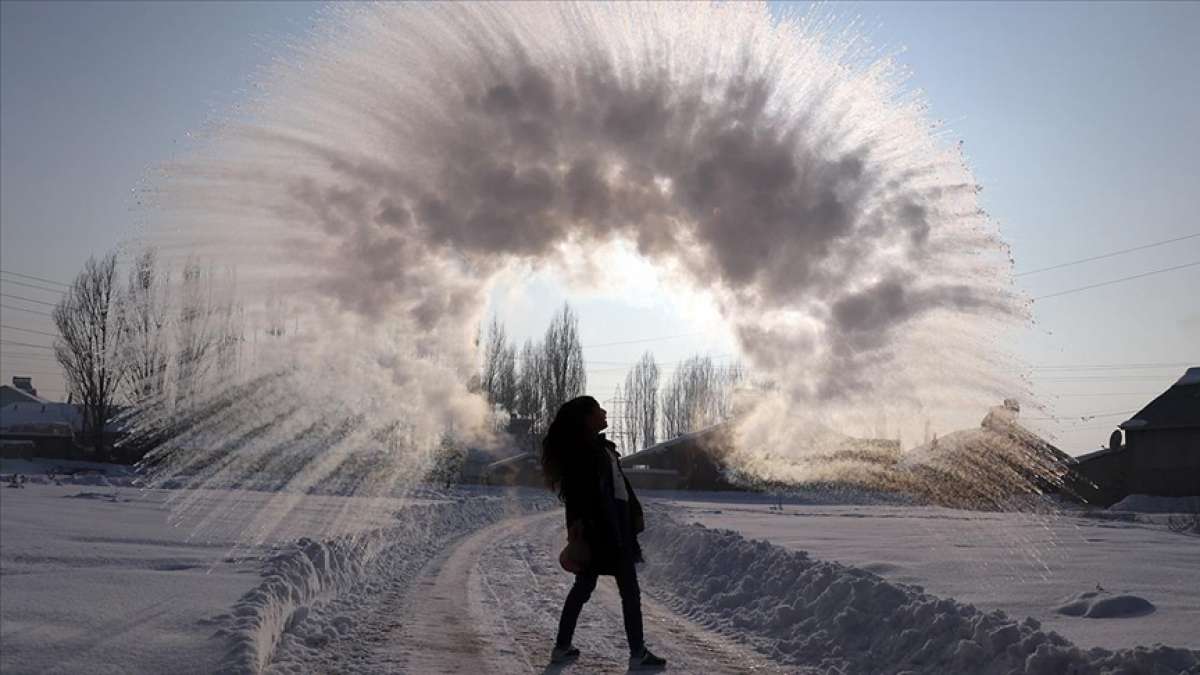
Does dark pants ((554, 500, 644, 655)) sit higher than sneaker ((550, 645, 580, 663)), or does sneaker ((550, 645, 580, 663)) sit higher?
dark pants ((554, 500, 644, 655))

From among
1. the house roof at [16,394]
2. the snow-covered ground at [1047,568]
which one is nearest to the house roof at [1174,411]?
the snow-covered ground at [1047,568]

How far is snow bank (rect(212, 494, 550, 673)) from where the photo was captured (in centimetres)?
700

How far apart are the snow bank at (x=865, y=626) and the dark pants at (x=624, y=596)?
4.44ft

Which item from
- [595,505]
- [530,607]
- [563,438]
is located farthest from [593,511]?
[530,607]

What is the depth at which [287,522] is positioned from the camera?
2131 cm

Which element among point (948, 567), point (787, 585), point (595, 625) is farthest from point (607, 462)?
point (948, 567)

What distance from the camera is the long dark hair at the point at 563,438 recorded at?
305 inches

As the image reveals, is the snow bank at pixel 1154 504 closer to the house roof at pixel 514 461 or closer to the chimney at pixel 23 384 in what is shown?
the house roof at pixel 514 461

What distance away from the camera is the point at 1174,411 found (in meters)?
53.4

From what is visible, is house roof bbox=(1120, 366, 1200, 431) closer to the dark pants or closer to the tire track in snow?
the tire track in snow

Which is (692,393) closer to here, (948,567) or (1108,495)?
(1108,495)

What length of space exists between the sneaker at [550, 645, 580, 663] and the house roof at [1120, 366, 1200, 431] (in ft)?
176

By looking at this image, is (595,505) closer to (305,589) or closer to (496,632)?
(496,632)

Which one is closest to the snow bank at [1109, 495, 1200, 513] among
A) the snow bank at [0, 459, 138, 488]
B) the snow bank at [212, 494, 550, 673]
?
the snow bank at [212, 494, 550, 673]
